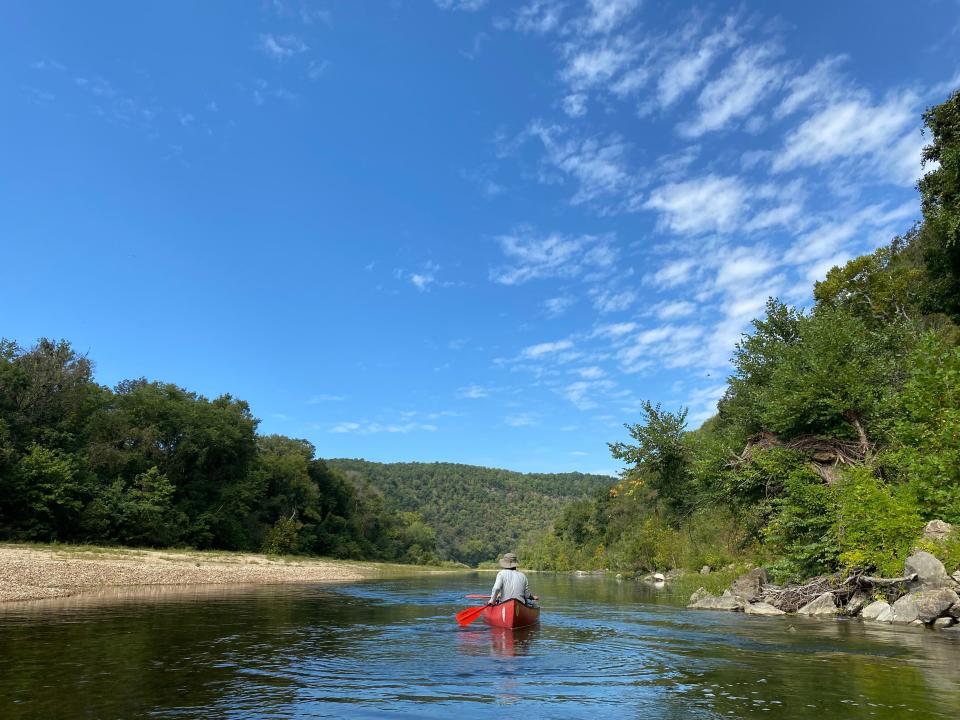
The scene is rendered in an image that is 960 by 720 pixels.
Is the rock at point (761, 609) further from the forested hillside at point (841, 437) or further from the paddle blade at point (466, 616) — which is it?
the paddle blade at point (466, 616)

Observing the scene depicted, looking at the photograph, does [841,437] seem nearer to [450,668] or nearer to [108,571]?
[450,668]

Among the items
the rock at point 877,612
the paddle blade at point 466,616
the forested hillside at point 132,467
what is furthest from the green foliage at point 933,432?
the forested hillside at point 132,467

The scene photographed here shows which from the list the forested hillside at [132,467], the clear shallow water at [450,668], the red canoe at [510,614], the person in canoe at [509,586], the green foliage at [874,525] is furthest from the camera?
the forested hillside at [132,467]

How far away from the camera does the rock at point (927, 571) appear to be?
1897cm

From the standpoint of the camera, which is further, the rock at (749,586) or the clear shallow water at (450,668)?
the rock at (749,586)

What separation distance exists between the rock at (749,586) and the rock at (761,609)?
130 centimetres

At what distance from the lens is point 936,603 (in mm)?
18172

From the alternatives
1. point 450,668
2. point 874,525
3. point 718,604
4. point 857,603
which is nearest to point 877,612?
point 857,603

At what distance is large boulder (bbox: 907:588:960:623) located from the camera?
18109 millimetres

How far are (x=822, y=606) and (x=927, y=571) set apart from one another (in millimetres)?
5721

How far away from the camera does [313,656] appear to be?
13.5 meters

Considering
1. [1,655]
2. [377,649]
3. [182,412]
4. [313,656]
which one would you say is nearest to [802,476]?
[377,649]

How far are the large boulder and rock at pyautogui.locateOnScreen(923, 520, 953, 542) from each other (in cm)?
221

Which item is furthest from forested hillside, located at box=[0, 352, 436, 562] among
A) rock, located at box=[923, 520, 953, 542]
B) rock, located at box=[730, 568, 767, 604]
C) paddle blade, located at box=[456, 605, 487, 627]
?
rock, located at box=[923, 520, 953, 542]
